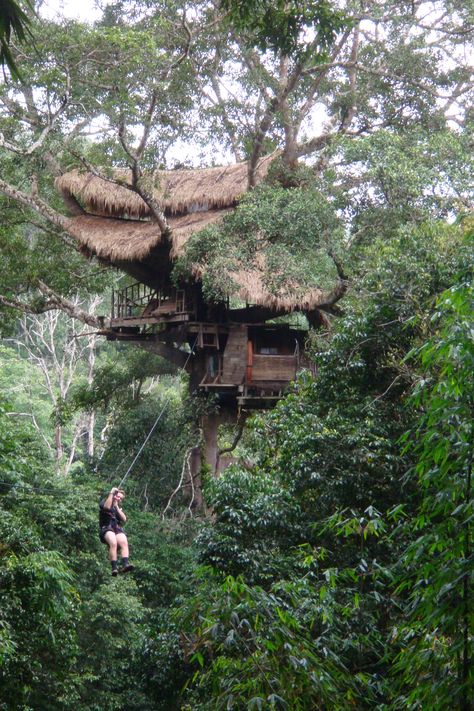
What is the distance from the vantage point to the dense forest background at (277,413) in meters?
4.54

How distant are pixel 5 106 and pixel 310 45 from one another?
627 centimetres

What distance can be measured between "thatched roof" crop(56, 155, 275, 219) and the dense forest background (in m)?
0.48

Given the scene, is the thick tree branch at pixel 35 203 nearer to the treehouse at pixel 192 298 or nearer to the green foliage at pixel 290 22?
the treehouse at pixel 192 298

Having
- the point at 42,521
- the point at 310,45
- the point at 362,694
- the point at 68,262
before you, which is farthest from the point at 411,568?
the point at 68,262

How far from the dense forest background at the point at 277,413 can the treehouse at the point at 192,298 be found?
483 millimetres

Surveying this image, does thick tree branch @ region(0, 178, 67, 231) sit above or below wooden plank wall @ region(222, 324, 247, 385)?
above

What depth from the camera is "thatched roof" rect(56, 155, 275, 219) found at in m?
13.8

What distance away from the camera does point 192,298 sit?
13711mm

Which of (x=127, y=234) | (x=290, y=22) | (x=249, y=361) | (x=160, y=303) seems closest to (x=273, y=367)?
(x=249, y=361)

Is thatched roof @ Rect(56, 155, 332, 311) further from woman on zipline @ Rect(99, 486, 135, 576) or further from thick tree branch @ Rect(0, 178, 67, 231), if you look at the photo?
woman on zipline @ Rect(99, 486, 135, 576)

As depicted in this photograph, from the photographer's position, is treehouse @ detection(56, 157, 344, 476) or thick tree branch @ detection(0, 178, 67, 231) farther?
thick tree branch @ detection(0, 178, 67, 231)

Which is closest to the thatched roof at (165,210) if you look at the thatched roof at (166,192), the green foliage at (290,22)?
the thatched roof at (166,192)

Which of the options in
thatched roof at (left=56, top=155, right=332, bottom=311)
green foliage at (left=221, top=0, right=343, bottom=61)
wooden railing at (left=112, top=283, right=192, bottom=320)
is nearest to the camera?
green foliage at (left=221, top=0, right=343, bottom=61)

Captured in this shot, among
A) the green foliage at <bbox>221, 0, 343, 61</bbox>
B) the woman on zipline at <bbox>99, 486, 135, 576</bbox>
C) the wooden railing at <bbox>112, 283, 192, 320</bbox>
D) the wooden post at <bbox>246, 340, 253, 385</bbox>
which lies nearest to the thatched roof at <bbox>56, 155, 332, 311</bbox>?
the wooden railing at <bbox>112, 283, 192, 320</bbox>
